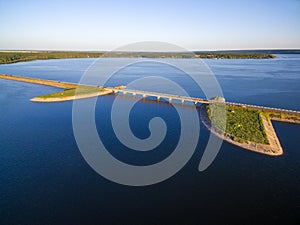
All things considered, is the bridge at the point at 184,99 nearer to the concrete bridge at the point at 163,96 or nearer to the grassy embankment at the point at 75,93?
the concrete bridge at the point at 163,96

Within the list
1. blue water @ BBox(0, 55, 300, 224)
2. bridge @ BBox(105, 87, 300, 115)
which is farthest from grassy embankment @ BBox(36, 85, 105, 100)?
blue water @ BBox(0, 55, 300, 224)

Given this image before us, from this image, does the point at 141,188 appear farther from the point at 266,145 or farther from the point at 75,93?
the point at 75,93

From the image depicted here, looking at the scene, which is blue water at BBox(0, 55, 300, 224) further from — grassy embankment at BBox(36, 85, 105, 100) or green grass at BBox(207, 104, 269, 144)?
grassy embankment at BBox(36, 85, 105, 100)

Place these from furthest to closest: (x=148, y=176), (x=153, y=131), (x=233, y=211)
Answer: (x=153, y=131), (x=148, y=176), (x=233, y=211)

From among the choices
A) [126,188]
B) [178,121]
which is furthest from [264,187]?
[178,121]

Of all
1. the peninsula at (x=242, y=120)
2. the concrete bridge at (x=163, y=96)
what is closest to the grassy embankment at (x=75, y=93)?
the peninsula at (x=242, y=120)

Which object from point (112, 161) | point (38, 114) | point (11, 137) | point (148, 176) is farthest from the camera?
point (38, 114)

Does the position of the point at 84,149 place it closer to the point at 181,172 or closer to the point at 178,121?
the point at 181,172

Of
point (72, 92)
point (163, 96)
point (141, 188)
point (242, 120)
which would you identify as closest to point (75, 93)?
point (72, 92)

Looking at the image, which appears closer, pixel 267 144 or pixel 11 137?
pixel 267 144
